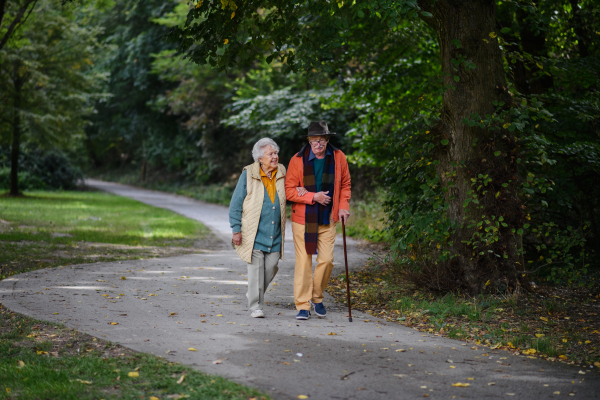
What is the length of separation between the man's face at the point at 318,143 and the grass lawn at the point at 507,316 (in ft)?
6.62

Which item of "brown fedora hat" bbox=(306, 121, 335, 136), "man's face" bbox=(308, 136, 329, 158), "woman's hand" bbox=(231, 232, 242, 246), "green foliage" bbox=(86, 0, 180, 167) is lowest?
"woman's hand" bbox=(231, 232, 242, 246)

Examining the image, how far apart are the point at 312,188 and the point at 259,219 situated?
2.24 ft

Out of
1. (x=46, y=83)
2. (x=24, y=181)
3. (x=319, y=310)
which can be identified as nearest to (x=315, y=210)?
(x=319, y=310)

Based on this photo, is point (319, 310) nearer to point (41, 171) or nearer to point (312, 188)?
point (312, 188)

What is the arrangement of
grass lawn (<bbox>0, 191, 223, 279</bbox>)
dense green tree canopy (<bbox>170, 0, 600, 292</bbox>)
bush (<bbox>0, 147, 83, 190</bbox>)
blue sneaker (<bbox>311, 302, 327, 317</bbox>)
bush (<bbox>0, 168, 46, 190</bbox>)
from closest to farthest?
blue sneaker (<bbox>311, 302, 327, 317</bbox>) < dense green tree canopy (<bbox>170, 0, 600, 292</bbox>) < grass lawn (<bbox>0, 191, 223, 279</bbox>) < bush (<bbox>0, 168, 46, 190</bbox>) < bush (<bbox>0, 147, 83, 190</bbox>)

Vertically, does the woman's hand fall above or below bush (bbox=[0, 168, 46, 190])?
above

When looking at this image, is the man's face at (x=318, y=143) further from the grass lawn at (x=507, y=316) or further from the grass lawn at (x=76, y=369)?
the grass lawn at (x=76, y=369)

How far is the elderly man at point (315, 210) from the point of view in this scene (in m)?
6.42

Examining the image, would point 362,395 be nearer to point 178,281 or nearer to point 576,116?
point 178,281

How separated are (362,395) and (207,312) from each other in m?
2.93

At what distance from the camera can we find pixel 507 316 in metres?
6.47

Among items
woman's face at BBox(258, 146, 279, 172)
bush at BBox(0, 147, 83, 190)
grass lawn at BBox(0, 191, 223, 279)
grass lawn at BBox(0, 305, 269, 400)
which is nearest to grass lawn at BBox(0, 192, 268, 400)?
grass lawn at BBox(0, 305, 269, 400)

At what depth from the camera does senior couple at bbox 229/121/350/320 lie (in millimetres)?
6457

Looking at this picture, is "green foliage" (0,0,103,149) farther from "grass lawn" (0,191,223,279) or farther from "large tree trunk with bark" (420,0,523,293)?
"large tree trunk with bark" (420,0,523,293)
